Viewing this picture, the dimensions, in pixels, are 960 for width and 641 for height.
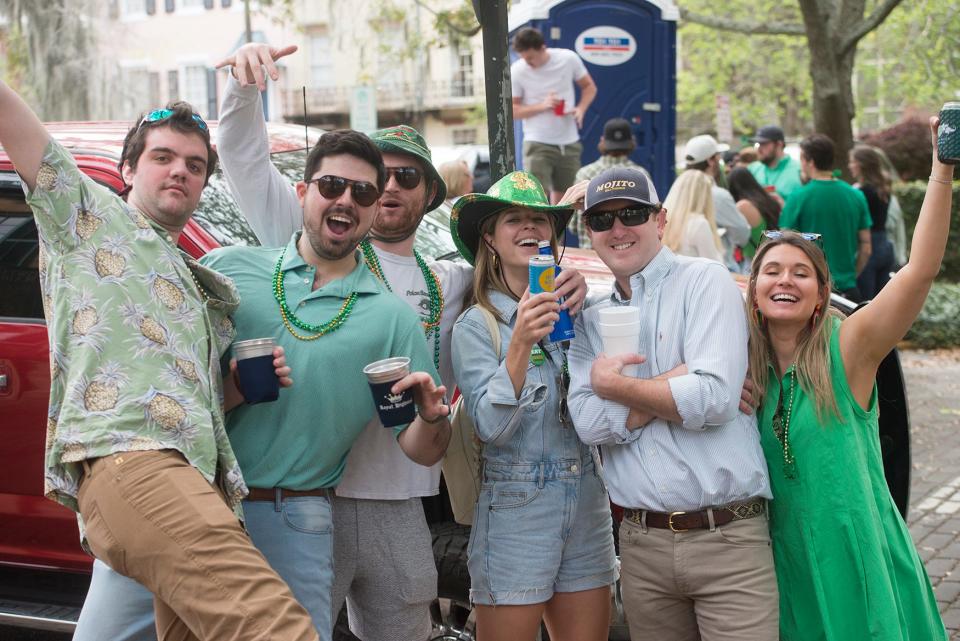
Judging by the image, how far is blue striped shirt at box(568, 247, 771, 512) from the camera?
10.6ft

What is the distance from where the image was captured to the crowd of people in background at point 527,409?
3.14 meters

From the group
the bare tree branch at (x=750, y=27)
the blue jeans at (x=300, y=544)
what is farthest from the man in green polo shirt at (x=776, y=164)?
the blue jeans at (x=300, y=544)

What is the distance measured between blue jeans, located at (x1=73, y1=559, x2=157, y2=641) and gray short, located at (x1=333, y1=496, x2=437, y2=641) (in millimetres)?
591

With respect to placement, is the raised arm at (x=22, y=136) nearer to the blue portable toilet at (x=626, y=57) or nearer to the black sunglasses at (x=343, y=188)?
the black sunglasses at (x=343, y=188)

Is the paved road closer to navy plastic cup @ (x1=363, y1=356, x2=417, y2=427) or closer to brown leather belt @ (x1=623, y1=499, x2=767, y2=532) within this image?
brown leather belt @ (x1=623, y1=499, x2=767, y2=532)

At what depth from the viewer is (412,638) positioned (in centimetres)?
355

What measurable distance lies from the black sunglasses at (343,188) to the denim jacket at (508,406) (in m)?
0.50

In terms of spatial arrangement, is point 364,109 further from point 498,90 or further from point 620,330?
point 620,330

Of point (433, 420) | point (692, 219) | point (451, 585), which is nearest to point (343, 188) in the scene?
point (433, 420)

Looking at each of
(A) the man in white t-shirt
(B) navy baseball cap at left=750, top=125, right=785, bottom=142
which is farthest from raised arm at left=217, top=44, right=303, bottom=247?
(B) navy baseball cap at left=750, top=125, right=785, bottom=142

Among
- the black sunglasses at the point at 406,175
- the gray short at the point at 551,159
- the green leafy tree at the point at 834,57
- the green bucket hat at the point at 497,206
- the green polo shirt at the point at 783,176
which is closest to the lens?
the green bucket hat at the point at 497,206

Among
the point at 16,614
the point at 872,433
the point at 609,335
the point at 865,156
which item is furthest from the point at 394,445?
the point at 865,156

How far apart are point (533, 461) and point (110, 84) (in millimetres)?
29855

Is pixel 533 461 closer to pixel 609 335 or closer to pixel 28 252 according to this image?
pixel 609 335
